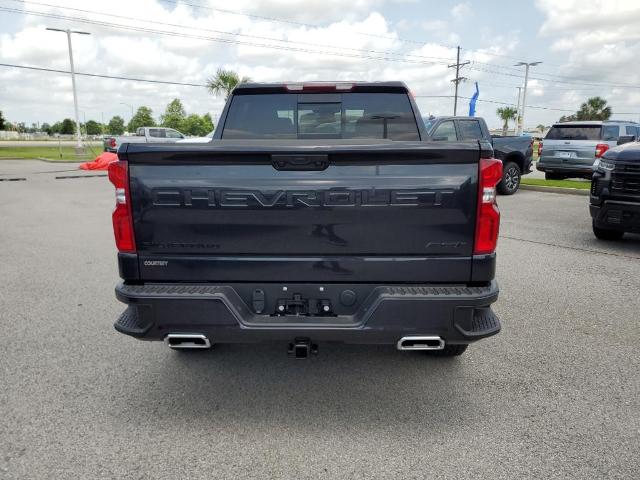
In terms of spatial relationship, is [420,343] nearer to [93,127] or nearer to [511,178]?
[511,178]

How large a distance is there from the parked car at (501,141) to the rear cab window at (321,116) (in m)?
7.55

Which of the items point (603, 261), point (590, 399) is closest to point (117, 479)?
point (590, 399)

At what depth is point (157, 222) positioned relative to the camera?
268 cm

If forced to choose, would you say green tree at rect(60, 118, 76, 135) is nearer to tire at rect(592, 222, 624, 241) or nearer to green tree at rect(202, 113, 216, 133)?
green tree at rect(202, 113, 216, 133)

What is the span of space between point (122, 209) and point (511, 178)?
1260 cm

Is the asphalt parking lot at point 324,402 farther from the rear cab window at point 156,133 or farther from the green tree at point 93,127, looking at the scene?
the green tree at point 93,127

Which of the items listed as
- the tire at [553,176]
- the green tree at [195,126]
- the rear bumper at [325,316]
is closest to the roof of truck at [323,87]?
the rear bumper at [325,316]

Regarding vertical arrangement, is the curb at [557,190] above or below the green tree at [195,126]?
below

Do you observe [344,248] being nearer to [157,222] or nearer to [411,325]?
[411,325]

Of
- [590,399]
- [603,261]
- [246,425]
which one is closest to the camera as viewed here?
[246,425]

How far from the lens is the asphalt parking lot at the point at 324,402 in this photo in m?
2.56

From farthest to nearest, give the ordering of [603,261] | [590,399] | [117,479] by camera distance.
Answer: [603,261] < [590,399] < [117,479]

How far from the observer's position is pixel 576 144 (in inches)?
587

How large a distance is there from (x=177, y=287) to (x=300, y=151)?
1.04 meters
